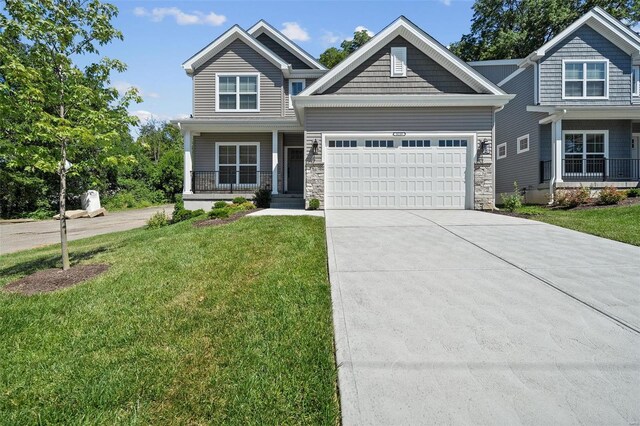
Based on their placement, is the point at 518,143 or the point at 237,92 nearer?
the point at 237,92

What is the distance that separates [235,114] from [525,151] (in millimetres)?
13693

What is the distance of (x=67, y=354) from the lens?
2980mm

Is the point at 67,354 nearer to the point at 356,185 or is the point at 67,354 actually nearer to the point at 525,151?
the point at 356,185

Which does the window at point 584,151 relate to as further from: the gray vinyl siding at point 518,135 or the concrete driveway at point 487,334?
the concrete driveway at point 487,334

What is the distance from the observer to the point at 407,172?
39.7ft

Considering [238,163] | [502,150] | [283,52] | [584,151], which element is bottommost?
[238,163]

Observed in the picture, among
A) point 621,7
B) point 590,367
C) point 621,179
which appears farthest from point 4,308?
point 621,7

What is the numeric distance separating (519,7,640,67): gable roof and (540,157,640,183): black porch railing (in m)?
4.88

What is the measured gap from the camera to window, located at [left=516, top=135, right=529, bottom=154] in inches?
662

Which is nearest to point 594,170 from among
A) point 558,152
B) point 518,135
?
point 558,152

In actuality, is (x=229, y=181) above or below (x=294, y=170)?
below

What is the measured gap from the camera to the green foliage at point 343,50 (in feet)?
111

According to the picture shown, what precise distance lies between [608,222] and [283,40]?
15.3 metres

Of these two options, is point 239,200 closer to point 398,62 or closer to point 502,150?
point 398,62
